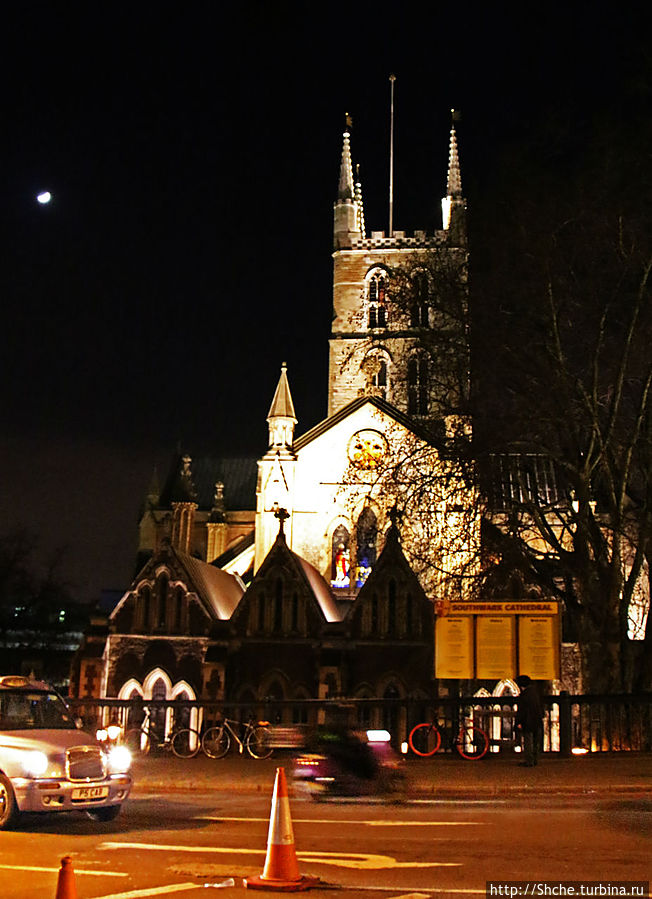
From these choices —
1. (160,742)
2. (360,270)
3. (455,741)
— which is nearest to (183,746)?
(160,742)

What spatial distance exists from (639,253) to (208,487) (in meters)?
51.5

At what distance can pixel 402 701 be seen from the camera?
2259 centimetres

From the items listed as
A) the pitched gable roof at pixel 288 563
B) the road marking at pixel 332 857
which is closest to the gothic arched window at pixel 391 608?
the pitched gable roof at pixel 288 563

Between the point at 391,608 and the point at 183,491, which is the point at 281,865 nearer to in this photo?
the point at 391,608

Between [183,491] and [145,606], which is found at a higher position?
[183,491]

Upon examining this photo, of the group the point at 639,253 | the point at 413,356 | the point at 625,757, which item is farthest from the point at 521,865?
the point at 413,356

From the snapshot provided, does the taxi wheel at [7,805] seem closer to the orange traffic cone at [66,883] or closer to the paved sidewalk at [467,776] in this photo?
the orange traffic cone at [66,883]

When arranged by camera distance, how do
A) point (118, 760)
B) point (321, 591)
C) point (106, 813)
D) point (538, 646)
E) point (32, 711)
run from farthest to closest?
point (321, 591)
point (538, 646)
point (32, 711)
point (118, 760)
point (106, 813)

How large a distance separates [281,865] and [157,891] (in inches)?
40.3

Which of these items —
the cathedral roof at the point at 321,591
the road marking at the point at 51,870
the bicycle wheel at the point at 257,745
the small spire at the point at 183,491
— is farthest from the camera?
the small spire at the point at 183,491

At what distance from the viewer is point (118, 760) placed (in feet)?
44.1

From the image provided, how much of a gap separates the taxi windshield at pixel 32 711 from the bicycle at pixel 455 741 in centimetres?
1011

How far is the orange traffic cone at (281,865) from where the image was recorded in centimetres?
880

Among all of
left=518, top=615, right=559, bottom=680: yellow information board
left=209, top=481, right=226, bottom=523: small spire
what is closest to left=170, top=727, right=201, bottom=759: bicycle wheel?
left=518, top=615, right=559, bottom=680: yellow information board
